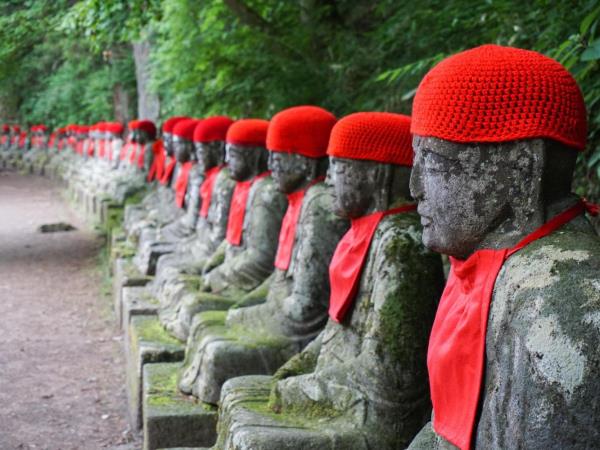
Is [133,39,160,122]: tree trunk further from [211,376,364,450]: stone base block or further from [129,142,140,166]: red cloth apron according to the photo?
[211,376,364,450]: stone base block

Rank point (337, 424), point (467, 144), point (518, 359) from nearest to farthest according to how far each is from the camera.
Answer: point (518, 359) < point (467, 144) < point (337, 424)

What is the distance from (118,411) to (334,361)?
312cm

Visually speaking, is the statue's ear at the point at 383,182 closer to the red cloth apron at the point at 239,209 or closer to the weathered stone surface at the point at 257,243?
the weathered stone surface at the point at 257,243

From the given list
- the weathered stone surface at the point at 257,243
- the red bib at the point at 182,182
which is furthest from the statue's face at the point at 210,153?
the weathered stone surface at the point at 257,243

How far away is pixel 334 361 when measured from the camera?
3787 mm

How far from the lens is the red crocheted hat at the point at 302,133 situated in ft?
16.4

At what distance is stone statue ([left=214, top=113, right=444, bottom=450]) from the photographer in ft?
11.3

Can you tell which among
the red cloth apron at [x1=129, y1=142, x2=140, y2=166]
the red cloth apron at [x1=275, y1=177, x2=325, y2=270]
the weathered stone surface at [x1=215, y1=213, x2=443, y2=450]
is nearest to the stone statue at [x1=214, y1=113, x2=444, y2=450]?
the weathered stone surface at [x1=215, y1=213, x2=443, y2=450]

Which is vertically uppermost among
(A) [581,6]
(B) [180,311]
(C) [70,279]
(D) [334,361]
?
(A) [581,6]

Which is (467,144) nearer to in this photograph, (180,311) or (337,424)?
(337,424)

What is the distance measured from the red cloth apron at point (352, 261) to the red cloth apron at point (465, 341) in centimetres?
106

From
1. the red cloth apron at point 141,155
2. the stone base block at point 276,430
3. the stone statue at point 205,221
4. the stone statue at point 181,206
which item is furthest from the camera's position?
the red cloth apron at point 141,155

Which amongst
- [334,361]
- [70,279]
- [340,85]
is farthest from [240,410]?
[70,279]

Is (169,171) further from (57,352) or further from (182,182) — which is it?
(57,352)
